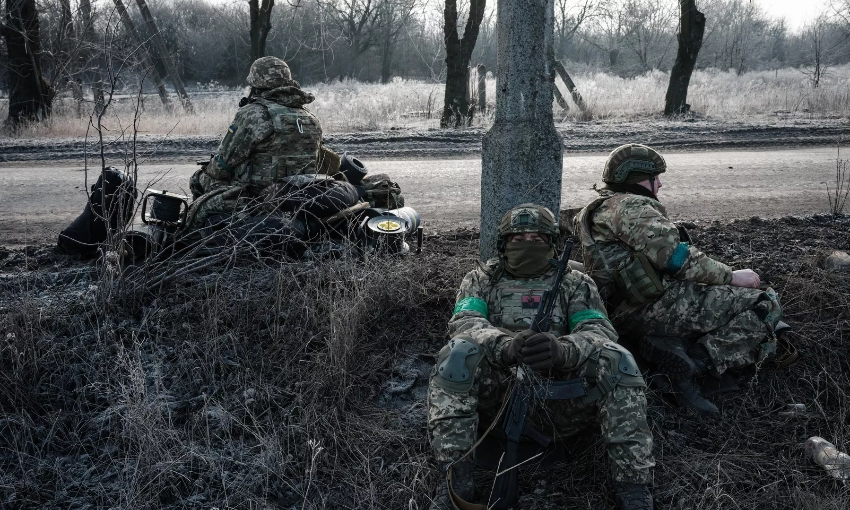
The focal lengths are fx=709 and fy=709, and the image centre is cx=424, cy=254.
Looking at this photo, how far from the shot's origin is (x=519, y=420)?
314 centimetres

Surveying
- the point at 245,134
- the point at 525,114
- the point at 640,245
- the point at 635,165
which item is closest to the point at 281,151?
the point at 245,134

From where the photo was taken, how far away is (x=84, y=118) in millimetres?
14508

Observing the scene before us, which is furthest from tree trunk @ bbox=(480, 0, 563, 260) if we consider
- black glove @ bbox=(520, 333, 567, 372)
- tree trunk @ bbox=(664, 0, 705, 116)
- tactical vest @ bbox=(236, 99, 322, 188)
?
tree trunk @ bbox=(664, 0, 705, 116)

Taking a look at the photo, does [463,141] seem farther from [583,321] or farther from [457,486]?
[457,486]

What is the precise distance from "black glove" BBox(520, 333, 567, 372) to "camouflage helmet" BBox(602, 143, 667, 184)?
4.81ft

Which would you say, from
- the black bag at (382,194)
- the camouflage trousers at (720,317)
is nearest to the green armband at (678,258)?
the camouflage trousers at (720,317)

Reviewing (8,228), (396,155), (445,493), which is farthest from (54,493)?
(396,155)

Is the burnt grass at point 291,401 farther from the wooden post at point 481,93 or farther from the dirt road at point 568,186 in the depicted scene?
the wooden post at point 481,93

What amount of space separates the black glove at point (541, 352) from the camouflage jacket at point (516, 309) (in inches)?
8.5

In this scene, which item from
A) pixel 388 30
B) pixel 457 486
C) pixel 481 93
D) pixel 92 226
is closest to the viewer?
pixel 457 486

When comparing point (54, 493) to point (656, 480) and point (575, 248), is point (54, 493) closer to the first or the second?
point (656, 480)

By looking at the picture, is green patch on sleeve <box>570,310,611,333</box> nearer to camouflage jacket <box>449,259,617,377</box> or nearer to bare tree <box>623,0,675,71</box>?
camouflage jacket <box>449,259,617,377</box>

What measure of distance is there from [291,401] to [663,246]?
218cm

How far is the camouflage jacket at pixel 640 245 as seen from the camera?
150 inches
